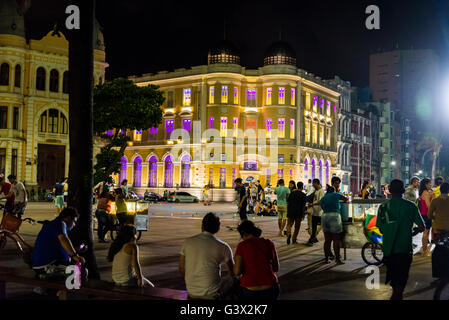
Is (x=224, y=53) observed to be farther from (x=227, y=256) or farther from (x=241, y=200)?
(x=227, y=256)

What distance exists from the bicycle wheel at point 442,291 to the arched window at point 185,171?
49776mm

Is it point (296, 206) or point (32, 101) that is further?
point (32, 101)

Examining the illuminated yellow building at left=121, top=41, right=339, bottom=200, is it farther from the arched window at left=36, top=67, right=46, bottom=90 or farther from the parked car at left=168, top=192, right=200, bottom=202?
the arched window at left=36, top=67, right=46, bottom=90

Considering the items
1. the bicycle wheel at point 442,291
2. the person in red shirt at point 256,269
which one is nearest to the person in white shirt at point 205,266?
the person in red shirt at point 256,269

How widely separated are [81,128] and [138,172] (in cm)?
5644

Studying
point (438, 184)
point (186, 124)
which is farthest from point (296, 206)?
point (186, 124)

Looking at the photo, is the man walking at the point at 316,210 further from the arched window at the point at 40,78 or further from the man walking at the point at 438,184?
the arched window at the point at 40,78

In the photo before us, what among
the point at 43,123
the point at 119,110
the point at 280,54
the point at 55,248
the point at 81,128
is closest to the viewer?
the point at 55,248

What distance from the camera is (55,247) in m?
7.55

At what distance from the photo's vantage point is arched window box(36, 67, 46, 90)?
148 ft

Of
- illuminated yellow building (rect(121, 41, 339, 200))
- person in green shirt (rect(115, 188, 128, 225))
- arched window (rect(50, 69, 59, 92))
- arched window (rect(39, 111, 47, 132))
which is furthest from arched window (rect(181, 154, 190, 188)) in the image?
person in green shirt (rect(115, 188, 128, 225))

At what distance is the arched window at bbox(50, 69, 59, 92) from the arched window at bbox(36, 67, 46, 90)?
705 millimetres

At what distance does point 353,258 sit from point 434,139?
10507cm
